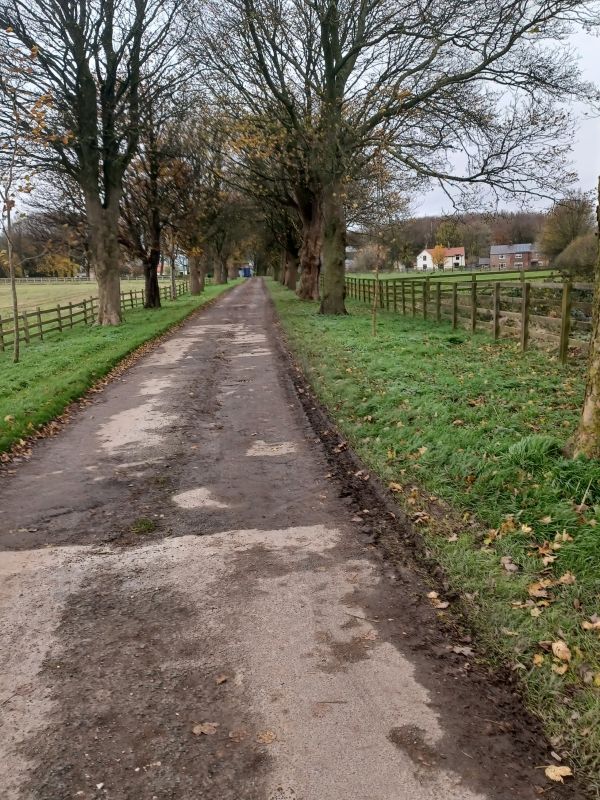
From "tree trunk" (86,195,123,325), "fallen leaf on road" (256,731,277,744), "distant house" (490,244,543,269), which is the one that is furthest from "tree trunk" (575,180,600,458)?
"distant house" (490,244,543,269)

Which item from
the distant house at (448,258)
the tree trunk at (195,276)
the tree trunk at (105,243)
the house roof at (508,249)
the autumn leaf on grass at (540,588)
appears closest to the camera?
the autumn leaf on grass at (540,588)

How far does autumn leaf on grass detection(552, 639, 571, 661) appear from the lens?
3381 millimetres

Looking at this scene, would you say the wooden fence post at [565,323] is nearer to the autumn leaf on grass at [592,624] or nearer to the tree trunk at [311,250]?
the autumn leaf on grass at [592,624]

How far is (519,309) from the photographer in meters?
15.5

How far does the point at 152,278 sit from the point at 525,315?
76.6 ft

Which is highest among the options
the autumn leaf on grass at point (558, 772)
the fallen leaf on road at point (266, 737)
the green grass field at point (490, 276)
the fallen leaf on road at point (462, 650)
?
the green grass field at point (490, 276)

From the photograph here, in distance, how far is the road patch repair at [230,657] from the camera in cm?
271

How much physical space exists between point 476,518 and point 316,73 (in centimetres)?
1979

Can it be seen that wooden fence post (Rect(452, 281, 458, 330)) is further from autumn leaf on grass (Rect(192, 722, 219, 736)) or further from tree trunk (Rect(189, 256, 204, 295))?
tree trunk (Rect(189, 256, 204, 295))

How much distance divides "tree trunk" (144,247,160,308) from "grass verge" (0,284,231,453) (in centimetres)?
965

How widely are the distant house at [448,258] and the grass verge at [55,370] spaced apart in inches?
4159

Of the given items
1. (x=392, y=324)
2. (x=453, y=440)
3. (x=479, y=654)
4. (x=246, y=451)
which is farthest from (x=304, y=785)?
(x=392, y=324)

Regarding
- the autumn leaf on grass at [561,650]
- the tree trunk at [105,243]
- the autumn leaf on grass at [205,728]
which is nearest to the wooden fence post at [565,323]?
the autumn leaf on grass at [561,650]

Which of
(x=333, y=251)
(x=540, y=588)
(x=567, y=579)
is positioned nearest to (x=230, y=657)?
(x=540, y=588)
